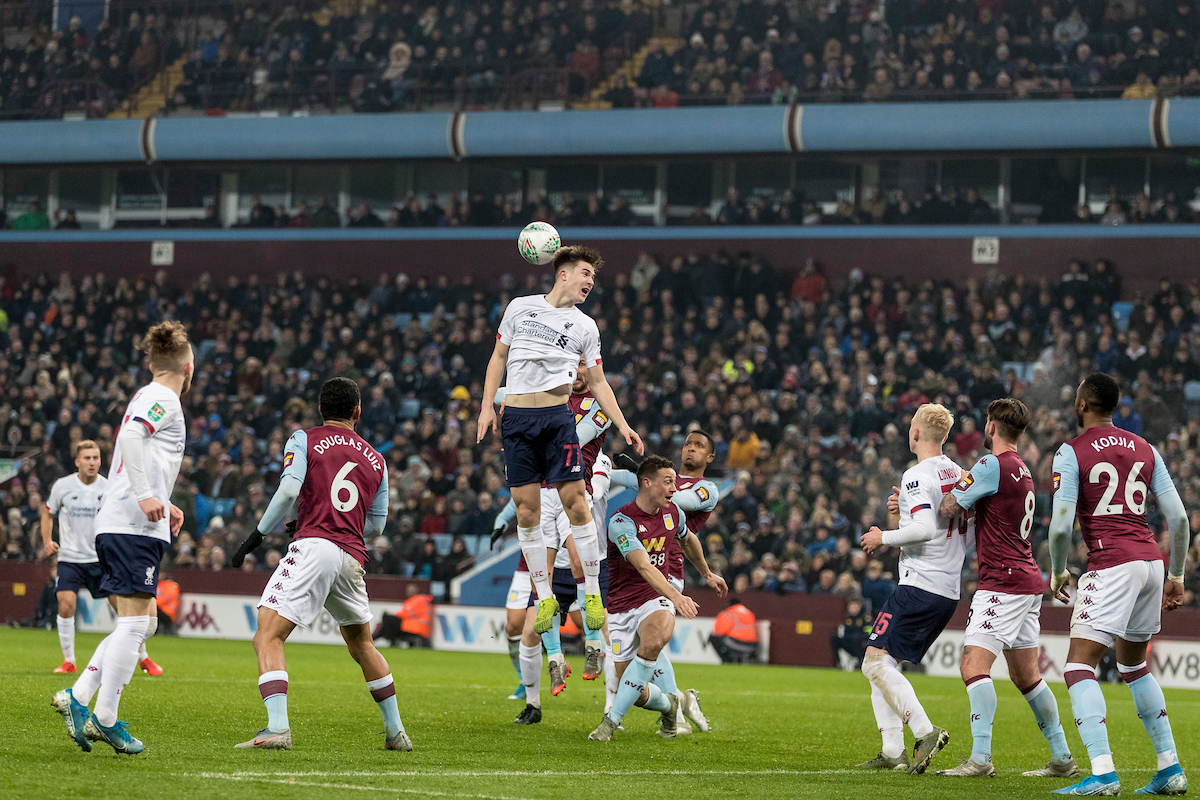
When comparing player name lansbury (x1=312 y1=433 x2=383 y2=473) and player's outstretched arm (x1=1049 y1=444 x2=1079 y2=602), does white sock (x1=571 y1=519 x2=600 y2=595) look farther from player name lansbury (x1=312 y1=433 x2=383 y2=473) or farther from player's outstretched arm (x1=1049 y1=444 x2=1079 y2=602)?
player's outstretched arm (x1=1049 y1=444 x2=1079 y2=602)

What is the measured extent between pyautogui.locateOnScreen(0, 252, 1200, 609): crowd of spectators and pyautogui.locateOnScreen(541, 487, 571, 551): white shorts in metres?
9.94

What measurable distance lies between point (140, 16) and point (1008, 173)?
22.6 metres

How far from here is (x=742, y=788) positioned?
323 inches

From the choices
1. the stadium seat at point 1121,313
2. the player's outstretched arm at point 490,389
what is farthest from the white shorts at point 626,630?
the stadium seat at point 1121,313

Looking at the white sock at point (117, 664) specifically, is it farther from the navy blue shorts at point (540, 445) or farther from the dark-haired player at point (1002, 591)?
the dark-haired player at point (1002, 591)

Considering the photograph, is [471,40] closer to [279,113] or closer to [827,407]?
[279,113]

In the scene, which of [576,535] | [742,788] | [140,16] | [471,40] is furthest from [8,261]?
[742,788]

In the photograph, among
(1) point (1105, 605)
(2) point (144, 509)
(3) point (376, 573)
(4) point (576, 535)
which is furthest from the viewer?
(3) point (376, 573)

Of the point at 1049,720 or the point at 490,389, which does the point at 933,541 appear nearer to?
the point at 1049,720

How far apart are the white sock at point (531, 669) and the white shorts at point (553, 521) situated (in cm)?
121

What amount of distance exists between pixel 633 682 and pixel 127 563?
12.3 ft

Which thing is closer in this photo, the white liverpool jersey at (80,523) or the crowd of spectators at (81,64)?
the white liverpool jersey at (80,523)

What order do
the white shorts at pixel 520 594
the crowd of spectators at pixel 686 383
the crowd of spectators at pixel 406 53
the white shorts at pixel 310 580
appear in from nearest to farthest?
the white shorts at pixel 310 580 < the white shorts at pixel 520 594 < the crowd of spectators at pixel 686 383 < the crowd of spectators at pixel 406 53

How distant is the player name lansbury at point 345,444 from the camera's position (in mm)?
8539
